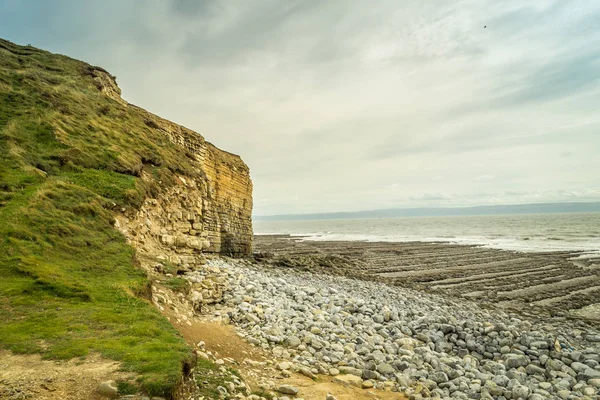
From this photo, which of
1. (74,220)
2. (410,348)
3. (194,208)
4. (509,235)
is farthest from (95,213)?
(509,235)

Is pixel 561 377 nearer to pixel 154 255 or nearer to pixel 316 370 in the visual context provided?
pixel 316 370

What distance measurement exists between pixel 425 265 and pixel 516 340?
24315mm

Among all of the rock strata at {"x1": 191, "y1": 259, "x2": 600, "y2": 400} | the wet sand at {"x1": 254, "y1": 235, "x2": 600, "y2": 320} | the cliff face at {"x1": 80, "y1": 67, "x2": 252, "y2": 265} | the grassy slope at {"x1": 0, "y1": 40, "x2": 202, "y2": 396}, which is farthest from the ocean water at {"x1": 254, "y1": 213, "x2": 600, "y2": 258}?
the grassy slope at {"x1": 0, "y1": 40, "x2": 202, "y2": 396}

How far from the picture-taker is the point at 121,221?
41.1 feet

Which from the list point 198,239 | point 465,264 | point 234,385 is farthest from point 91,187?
point 465,264

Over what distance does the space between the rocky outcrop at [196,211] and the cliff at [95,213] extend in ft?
0.28

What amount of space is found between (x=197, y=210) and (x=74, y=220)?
8.84 m

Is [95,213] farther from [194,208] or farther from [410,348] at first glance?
[410,348]

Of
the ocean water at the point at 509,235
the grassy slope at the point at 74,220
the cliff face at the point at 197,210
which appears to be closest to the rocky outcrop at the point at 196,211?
the cliff face at the point at 197,210

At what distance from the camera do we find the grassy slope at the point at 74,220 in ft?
19.4

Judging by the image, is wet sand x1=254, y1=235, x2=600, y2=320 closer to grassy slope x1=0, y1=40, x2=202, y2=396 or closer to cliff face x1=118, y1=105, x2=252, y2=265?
cliff face x1=118, y1=105, x2=252, y2=265

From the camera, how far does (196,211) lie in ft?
63.3

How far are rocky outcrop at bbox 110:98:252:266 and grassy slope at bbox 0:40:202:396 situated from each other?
3.15ft

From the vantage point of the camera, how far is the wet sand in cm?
2011
